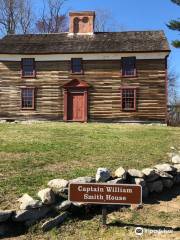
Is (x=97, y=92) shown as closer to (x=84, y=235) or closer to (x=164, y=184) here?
(x=164, y=184)

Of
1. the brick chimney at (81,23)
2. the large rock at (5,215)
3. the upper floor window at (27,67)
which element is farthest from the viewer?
the brick chimney at (81,23)

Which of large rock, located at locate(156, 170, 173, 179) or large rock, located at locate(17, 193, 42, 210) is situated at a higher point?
large rock, located at locate(156, 170, 173, 179)

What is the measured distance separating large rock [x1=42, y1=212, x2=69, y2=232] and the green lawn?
108 centimetres

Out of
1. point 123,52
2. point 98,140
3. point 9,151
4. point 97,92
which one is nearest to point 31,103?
point 97,92

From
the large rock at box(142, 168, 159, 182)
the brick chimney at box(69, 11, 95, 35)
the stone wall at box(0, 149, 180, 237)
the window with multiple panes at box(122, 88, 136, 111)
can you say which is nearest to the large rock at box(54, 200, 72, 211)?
the stone wall at box(0, 149, 180, 237)

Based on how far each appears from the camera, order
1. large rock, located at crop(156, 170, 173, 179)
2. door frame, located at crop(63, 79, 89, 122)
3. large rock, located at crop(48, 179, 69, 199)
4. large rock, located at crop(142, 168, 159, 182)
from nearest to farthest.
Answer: large rock, located at crop(48, 179, 69, 199), large rock, located at crop(142, 168, 159, 182), large rock, located at crop(156, 170, 173, 179), door frame, located at crop(63, 79, 89, 122)

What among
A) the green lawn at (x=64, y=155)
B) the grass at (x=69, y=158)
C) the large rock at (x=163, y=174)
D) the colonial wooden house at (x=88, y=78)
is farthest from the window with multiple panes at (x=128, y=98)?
the large rock at (x=163, y=174)

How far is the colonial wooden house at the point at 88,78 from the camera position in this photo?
33.4m

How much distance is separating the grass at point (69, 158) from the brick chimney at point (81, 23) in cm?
1843

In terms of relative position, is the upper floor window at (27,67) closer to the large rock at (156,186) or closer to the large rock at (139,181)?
the large rock at (156,186)

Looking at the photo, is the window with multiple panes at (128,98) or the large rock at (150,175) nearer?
the large rock at (150,175)

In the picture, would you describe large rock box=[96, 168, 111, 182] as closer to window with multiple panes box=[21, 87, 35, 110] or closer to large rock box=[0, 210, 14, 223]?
large rock box=[0, 210, 14, 223]

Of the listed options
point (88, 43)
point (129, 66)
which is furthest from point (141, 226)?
point (88, 43)

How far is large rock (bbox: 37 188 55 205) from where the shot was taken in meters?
8.83
